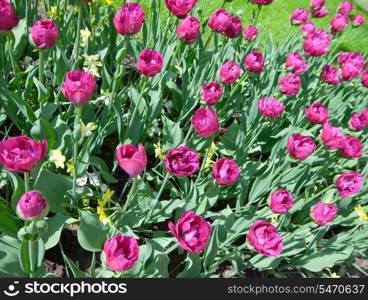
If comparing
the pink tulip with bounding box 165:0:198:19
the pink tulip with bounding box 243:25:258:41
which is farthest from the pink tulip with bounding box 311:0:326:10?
the pink tulip with bounding box 165:0:198:19

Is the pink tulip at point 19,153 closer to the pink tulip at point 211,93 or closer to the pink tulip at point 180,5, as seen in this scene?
the pink tulip at point 211,93

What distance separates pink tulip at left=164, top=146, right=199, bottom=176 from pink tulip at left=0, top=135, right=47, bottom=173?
41 centimetres

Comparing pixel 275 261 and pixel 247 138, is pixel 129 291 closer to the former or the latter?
pixel 275 261

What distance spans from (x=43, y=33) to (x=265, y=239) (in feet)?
3.46

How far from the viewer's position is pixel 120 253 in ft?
3.68

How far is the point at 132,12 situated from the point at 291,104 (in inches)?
49.2

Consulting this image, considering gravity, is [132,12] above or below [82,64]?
above

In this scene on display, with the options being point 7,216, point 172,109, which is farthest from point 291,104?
point 7,216

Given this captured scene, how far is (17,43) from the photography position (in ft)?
6.74

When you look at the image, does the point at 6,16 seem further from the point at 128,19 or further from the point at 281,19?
the point at 281,19

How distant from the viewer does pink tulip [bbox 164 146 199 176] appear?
1.36 metres

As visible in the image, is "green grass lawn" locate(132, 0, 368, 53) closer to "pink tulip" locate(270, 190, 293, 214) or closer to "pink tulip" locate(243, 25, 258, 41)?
"pink tulip" locate(243, 25, 258, 41)

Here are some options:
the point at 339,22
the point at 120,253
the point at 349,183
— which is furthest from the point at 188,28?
the point at 339,22

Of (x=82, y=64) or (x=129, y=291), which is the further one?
(x=82, y=64)
